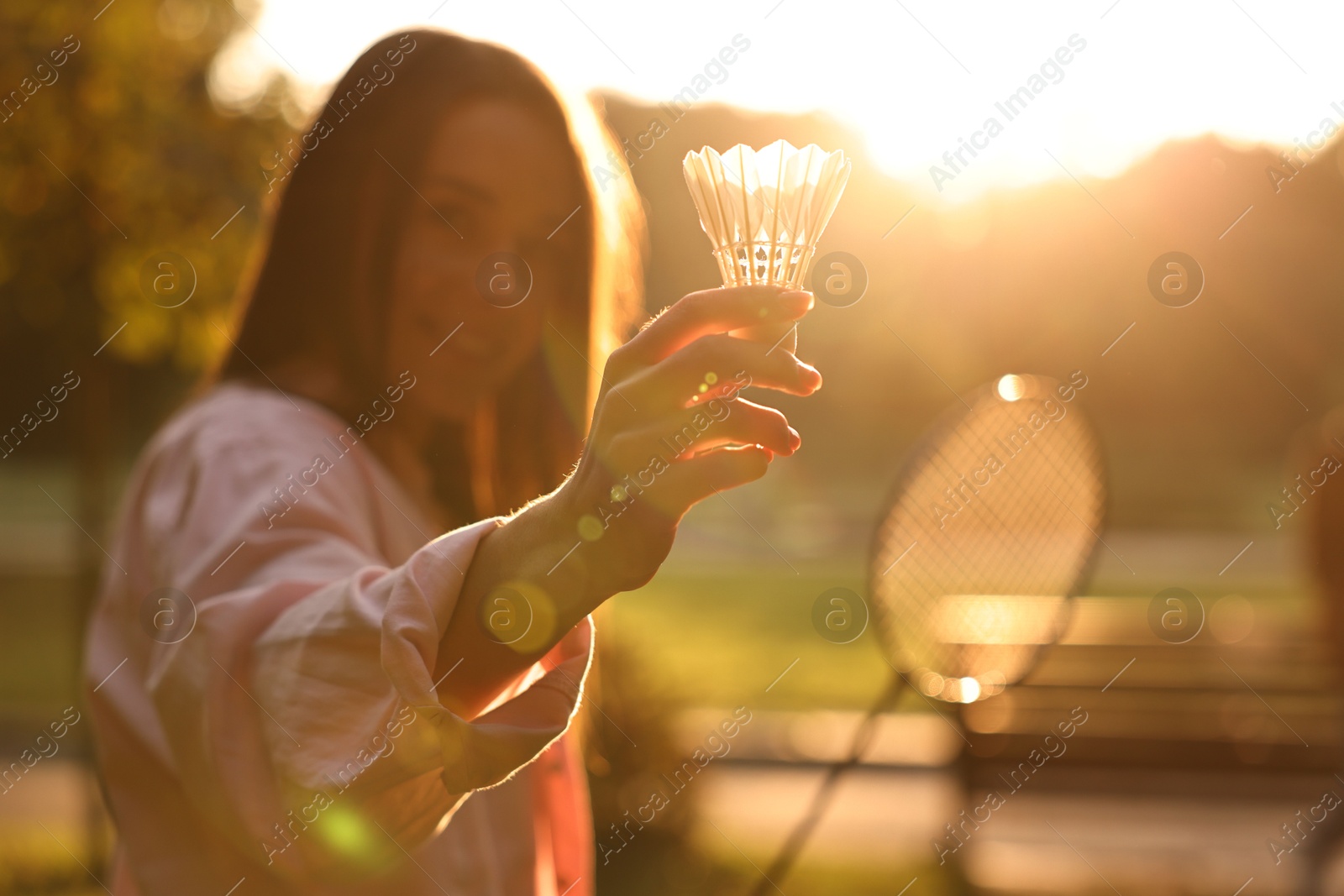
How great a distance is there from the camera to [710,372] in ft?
3.51

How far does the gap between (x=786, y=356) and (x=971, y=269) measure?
3021 cm

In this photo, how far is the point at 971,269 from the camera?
98.2 feet

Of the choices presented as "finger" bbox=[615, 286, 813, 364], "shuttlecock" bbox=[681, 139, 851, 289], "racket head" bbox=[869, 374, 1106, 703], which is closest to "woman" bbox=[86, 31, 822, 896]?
"finger" bbox=[615, 286, 813, 364]

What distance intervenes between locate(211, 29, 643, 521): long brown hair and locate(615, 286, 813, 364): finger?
886 millimetres

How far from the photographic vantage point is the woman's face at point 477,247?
1826 millimetres

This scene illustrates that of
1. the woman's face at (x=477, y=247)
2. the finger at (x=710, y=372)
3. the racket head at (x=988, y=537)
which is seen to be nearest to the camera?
the finger at (x=710, y=372)

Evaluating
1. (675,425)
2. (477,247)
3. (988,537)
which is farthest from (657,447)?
(988,537)

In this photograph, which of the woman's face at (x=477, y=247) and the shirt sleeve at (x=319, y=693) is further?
the woman's face at (x=477, y=247)

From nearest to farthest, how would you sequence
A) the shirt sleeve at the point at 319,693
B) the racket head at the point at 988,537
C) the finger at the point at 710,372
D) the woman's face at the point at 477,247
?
the finger at the point at 710,372 < the shirt sleeve at the point at 319,693 < the woman's face at the point at 477,247 < the racket head at the point at 988,537

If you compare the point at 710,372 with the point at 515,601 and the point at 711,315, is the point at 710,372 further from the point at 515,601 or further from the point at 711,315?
the point at 515,601

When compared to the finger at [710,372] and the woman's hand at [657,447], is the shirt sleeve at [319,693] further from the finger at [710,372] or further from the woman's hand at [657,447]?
the finger at [710,372]

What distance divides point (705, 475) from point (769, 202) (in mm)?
359

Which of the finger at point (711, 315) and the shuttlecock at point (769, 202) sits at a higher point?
the shuttlecock at point (769, 202)

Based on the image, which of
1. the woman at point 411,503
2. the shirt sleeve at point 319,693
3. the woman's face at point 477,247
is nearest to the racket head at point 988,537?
the woman at point 411,503
